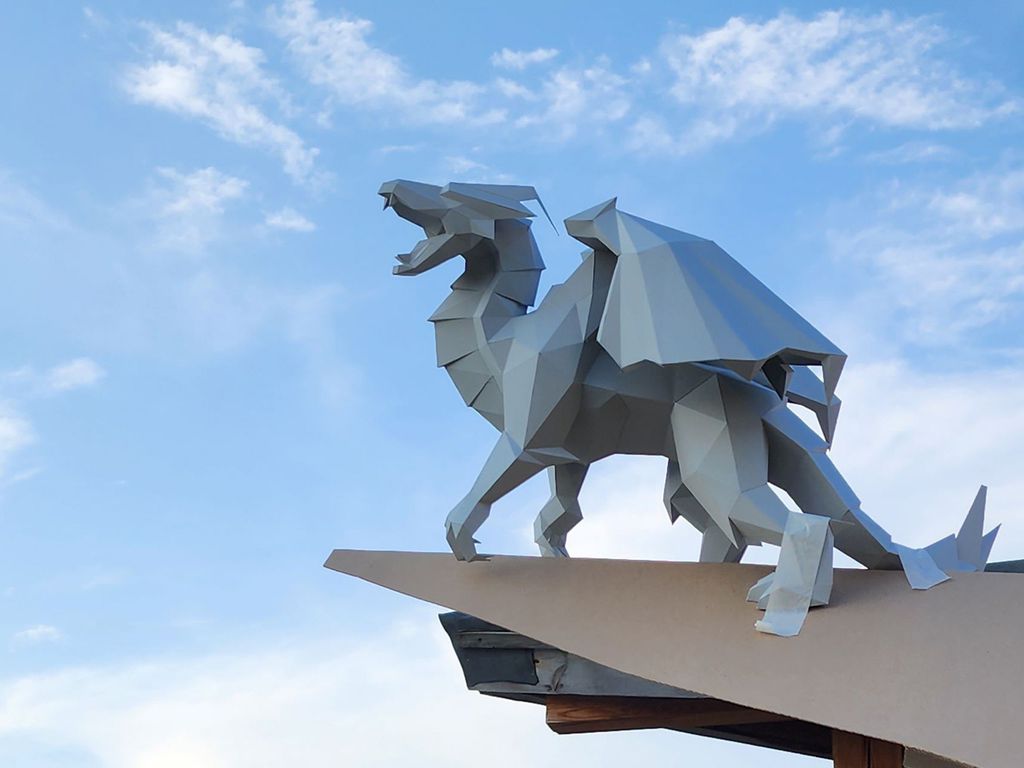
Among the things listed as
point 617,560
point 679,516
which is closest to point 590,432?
point 617,560

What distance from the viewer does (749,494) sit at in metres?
4.91

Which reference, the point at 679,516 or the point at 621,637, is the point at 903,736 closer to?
the point at 621,637

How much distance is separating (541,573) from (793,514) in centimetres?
130

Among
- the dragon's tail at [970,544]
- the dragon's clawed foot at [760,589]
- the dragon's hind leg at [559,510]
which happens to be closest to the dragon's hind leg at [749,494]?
the dragon's clawed foot at [760,589]

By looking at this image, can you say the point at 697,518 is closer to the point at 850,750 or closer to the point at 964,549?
the point at 964,549

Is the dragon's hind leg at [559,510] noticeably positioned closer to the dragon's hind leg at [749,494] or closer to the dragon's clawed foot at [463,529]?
the dragon's clawed foot at [463,529]

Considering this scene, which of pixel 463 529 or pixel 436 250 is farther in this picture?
pixel 436 250

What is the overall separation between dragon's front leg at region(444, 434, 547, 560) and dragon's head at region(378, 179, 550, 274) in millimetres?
1031

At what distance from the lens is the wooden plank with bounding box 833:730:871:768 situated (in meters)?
4.52

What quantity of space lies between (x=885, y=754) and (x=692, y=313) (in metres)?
1.92

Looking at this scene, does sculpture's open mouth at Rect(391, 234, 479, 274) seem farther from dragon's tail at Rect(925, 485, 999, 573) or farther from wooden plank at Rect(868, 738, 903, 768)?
wooden plank at Rect(868, 738, 903, 768)

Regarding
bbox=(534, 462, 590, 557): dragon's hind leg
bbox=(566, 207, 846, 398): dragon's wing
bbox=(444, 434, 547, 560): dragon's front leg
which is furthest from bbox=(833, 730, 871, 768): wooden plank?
bbox=(534, 462, 590, 557): dragon's hind leg

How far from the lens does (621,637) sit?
4.82 metres

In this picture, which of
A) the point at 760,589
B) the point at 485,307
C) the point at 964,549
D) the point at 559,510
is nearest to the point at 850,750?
the point at 760,589
